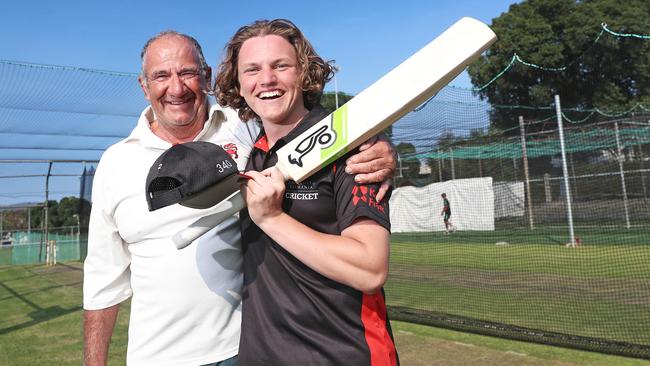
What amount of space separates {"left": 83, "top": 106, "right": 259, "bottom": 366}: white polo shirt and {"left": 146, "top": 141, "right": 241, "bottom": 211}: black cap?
420mm

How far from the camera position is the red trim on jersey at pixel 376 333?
1.30m

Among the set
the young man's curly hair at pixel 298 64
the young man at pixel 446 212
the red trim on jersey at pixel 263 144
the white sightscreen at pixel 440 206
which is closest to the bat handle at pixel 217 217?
the red trim on jersey at pixel 263 144

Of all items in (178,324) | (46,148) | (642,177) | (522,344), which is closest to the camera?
(178,324)

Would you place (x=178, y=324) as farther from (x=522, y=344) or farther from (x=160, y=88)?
(x=522, y=344)

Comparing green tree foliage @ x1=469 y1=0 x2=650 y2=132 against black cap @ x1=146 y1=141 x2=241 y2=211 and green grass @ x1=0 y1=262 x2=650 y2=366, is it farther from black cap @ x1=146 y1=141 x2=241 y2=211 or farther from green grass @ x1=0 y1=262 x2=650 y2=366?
black cap @ x1=146 y1=141 x2=241 y2=211

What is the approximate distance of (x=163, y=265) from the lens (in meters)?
1.72

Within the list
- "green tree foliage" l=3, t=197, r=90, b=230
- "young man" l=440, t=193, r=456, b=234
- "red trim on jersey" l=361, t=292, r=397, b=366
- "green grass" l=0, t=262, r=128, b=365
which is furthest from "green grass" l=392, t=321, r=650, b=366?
"green tree foliage" l=3, t=197, r=90, b=230

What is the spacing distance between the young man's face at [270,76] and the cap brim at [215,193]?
0.26 meters

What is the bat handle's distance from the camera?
1.34 m

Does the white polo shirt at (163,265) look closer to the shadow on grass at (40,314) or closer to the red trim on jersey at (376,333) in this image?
the red trim on jersey at (376,333)

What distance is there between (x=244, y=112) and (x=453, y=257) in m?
10.6

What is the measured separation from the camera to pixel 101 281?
1924 millimetres

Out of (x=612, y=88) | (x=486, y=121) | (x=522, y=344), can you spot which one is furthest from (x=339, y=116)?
(x=612, y=88)

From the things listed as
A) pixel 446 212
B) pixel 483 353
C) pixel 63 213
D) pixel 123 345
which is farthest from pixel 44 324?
pixel 63 213
